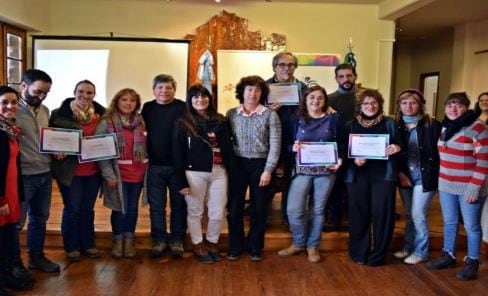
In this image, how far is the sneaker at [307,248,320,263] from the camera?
3.19 m

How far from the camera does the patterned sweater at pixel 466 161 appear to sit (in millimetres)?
2752

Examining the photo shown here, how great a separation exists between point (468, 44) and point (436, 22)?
2.22 ft

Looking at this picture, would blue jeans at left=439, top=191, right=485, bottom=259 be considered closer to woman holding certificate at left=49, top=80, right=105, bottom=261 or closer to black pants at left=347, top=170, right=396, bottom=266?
black pants at left=347, top=170, right=396, bottom=266

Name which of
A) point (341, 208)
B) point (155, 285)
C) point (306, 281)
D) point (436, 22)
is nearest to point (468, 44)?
point (436, 22)

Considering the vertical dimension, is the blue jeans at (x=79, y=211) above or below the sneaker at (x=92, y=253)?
above

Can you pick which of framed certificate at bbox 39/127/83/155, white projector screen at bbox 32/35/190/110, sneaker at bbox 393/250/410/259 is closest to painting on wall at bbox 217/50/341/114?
white projector screen at bbox 32/35/190/110

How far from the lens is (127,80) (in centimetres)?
598

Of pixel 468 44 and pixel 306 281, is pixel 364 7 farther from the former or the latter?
pixel 306 281

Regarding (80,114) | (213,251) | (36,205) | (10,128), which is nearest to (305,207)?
(213,251)

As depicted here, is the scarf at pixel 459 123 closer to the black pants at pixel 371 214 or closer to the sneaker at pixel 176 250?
the black pants at pixel 371 214

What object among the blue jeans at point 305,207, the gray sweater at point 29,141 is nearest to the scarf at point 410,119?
the blue jeans at point 305,207

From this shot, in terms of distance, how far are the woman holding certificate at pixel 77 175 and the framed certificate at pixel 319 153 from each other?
1.39 m

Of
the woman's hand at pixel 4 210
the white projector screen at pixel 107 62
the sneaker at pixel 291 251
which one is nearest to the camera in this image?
the woman's hand at pixel 4 210

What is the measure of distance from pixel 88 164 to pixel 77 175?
0.32 ft
